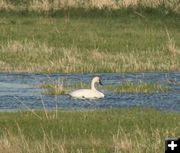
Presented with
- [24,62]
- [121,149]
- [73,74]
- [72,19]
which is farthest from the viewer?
[72,19]

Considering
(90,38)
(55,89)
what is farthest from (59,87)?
(90,38)

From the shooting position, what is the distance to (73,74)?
2772 centimetres

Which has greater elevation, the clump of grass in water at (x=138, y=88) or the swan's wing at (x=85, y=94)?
the swan's wing at (x=85, y=94)

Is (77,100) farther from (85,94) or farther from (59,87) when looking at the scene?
(59,87)

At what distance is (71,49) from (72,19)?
389 inches

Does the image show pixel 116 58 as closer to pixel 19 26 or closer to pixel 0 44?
A: pixel 0 44

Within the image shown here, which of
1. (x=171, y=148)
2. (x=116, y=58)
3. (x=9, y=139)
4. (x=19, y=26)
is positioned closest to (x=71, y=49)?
(x=116, y=58)

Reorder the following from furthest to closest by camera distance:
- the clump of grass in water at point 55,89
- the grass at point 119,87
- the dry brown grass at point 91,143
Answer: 1. the grass at point 119,87
2. the clump of grass in water at point 55,89
3. the dry brown grass at point 91,143

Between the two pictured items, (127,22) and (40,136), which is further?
(127,22)

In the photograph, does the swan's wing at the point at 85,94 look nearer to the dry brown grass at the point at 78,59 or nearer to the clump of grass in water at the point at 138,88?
the clump of grass in water at the point at 138,88

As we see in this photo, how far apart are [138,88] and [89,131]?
702 centimetres

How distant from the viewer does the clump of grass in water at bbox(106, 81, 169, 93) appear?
2325cm

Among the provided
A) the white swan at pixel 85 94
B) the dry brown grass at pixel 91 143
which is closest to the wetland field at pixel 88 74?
the dry brown grass at pixel 91 143

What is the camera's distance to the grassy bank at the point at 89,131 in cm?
1450
